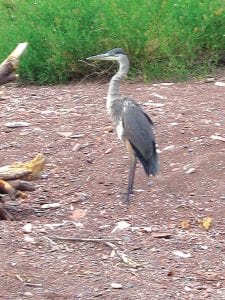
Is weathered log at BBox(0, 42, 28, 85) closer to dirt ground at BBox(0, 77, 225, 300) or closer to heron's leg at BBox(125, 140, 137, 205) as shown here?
dirt ground at BBox(0, 77, 225, 300)

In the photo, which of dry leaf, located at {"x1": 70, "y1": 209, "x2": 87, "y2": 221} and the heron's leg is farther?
the heron's leg

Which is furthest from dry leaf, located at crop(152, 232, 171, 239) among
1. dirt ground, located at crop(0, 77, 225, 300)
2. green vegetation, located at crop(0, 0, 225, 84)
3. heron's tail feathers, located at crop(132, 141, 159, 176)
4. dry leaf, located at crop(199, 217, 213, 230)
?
green vegetation, located at crop(0, 0, 225, 84)

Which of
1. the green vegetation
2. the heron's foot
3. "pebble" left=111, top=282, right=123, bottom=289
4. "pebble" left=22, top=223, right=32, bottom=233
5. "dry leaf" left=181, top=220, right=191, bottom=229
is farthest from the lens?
the green vegetation

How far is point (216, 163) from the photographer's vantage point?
6.08 m

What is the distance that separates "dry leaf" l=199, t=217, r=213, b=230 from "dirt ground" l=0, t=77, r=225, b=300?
0.01 m

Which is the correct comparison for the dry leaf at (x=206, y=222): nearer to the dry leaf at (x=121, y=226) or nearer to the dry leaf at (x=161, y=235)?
the dry leaf at (x=161, y=235)

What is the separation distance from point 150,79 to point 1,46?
153cm

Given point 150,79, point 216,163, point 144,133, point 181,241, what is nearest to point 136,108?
point 144,133

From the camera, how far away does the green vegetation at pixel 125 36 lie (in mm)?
8094

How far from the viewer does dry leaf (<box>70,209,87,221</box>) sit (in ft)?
17.7

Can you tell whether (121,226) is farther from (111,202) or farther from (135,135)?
(135,135)

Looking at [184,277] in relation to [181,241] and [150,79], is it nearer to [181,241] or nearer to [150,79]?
[181,241]

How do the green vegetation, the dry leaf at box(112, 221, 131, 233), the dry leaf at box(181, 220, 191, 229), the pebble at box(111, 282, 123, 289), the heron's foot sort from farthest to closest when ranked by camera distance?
the green vegetation < the heron's foot < the dry leaf at box(181, 220, 191, 229) < the dry leaf at box(112, 221, 131, 233) < the pebble at box(111, 282, 123, 289)

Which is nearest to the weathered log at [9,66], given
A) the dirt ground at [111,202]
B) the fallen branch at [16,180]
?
the fallen branch at [16,180]
